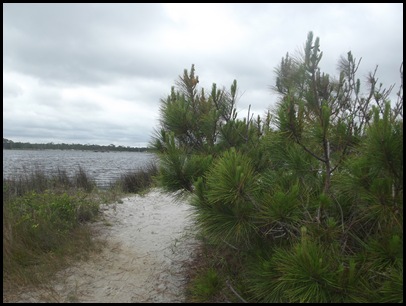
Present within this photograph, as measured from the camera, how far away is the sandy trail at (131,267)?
3.51 meters

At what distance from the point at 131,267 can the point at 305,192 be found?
2.66 meters

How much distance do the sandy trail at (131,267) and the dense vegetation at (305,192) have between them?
66 cm

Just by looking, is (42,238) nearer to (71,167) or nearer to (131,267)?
(131,267)

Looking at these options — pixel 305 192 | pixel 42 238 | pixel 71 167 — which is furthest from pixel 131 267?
pixel 71 167

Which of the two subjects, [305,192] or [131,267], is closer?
[305,192]

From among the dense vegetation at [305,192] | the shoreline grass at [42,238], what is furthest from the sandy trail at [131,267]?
the dense vegetation at [305,192]

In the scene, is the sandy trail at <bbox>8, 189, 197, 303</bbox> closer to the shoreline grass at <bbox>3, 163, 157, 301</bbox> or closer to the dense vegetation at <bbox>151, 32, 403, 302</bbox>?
the shoreline grass at <bbox>3, 163, 157, 301</bbox>

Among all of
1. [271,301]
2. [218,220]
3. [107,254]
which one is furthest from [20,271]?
[271,301]

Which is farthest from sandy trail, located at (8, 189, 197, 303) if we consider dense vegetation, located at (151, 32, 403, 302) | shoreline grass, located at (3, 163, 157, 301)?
dense vegetation, located at (151, 32, 403, 302)

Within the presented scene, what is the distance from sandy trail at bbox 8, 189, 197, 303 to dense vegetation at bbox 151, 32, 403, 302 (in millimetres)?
662

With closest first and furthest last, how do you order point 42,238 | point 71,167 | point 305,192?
point 305,192, point 42,238, point 71,167

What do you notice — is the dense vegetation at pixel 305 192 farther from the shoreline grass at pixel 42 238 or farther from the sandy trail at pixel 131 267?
the shoreline grass at pixel 42 238

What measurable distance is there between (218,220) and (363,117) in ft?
5.39

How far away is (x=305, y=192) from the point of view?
270cm
